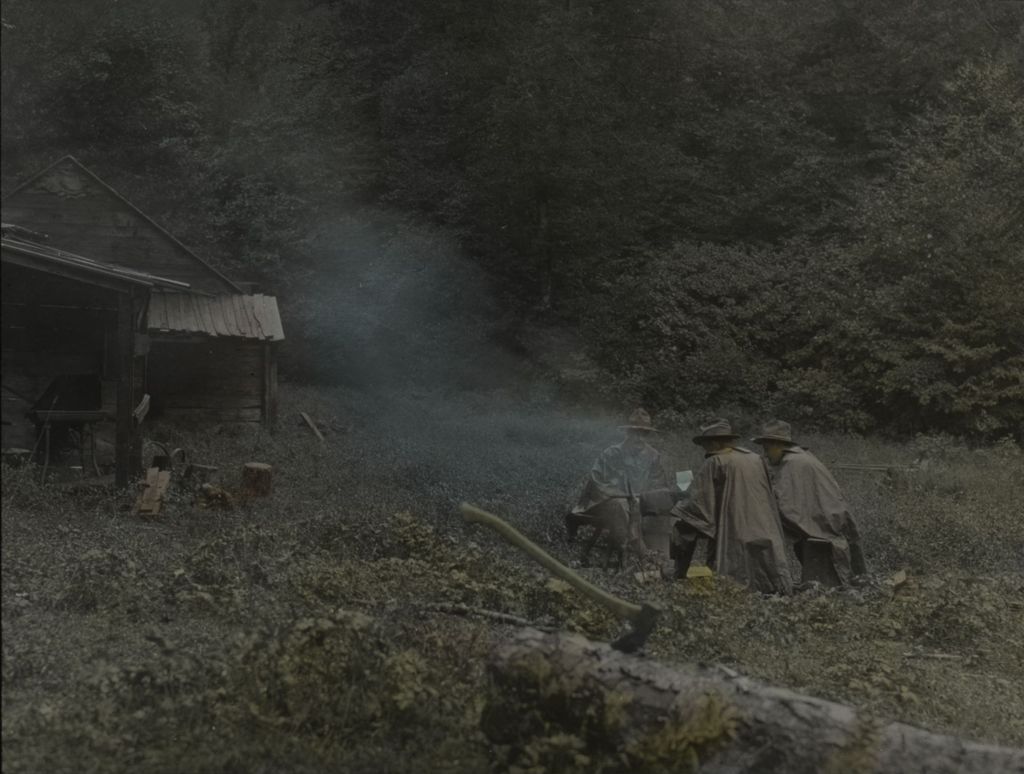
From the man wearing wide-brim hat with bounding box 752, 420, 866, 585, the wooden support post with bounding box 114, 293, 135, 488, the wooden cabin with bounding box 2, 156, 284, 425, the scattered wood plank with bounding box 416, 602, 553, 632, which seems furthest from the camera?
the wooden cabin with bounding box 2, 156, 284, 425

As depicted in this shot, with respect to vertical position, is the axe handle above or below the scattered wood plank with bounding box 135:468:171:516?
above

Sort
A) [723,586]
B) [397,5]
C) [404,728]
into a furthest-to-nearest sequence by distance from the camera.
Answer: [397,5] → [723,586] → [404,728]

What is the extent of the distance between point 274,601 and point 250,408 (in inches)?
209

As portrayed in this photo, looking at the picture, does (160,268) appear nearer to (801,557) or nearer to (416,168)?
(801,557)

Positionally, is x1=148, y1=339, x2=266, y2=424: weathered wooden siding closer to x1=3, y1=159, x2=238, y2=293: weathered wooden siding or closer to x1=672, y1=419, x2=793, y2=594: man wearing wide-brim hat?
x1=3, y1=159, x2=238, y2=293: weathered wooden siding

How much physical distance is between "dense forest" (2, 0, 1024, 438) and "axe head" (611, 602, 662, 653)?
756 cm

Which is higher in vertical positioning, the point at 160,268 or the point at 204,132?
the point at 204,132

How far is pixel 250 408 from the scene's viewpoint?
465 inches

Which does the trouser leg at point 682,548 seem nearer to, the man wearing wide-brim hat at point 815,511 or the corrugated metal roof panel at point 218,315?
the man wearing wide-brim hat at point 815,511

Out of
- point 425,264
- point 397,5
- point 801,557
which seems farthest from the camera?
point 425,264

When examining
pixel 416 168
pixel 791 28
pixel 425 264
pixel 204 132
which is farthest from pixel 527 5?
pixel 204 132

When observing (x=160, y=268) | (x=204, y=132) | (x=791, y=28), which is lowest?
(x=160, y=268)

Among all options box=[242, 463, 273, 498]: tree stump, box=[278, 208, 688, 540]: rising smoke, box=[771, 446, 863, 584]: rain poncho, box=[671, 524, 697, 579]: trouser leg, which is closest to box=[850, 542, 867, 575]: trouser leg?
box=[771, 446, 863, 584]: rain poncho

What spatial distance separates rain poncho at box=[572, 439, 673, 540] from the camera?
A: 1014 cm
